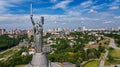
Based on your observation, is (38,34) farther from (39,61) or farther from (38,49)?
(39,61)

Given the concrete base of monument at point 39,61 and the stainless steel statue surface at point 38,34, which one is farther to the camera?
the stainless steel statue surface at point 38,34

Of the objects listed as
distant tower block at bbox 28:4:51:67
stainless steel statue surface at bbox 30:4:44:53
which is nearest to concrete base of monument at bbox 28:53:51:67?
distant tower block at bbox 28:4:51:67

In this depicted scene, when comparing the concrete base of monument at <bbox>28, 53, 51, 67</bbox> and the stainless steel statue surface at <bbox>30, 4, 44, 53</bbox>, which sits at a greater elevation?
the stainless steel statue surface at <bbox>30, 4, 44, 53</bbox>

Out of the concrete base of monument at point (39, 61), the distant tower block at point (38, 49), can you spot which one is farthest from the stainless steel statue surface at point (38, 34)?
the concrete base of monument at point (39, 61)

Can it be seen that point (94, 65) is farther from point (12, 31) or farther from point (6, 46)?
point (12, 31)

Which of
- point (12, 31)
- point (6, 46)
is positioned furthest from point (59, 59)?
point (12, 31)

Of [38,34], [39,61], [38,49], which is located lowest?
[39,61]

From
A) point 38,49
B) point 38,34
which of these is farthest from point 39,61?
point 38,34

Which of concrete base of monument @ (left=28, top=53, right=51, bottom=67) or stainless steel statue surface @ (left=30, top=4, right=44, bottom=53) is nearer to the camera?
concrete base of monument @ (left=28, top=53, right=51, bottom=67)

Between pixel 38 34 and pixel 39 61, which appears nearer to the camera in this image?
pixel 39 61

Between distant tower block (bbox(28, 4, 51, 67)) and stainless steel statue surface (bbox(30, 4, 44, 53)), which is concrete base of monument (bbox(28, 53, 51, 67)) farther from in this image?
stainless steel statue surface (bbox(30, 4, 44, 53))

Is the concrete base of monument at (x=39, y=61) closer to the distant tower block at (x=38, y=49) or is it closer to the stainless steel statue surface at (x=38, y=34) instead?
the distant tower block at (x=38, y=49)
